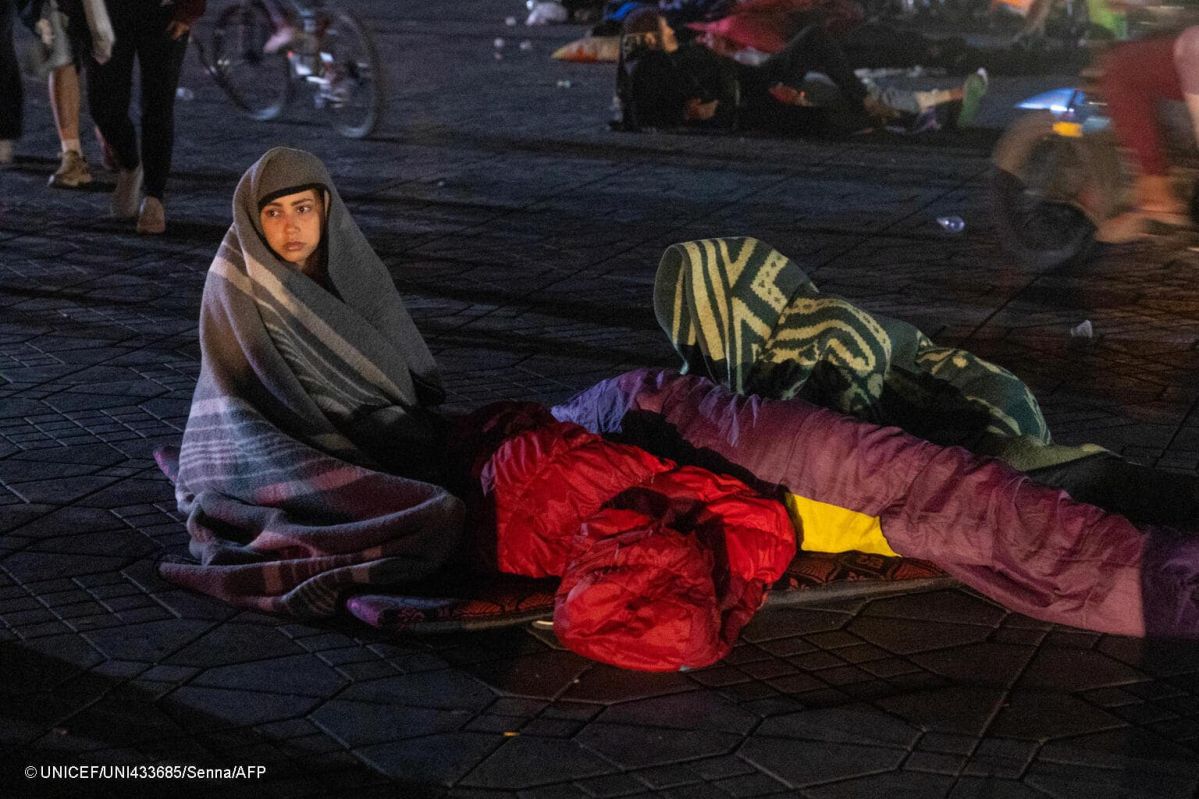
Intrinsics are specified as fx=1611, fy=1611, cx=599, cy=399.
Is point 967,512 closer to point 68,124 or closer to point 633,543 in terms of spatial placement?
point 633,543

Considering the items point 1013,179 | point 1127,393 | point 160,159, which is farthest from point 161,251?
point 1127,393

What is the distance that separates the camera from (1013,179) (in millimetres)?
6914

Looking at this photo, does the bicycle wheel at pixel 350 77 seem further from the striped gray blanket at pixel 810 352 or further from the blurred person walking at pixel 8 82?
the striped gray blanket at pixel 810 352

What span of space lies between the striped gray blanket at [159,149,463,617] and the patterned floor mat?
0.09m

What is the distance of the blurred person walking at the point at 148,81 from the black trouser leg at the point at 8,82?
509 mm

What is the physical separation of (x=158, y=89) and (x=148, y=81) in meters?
0.06

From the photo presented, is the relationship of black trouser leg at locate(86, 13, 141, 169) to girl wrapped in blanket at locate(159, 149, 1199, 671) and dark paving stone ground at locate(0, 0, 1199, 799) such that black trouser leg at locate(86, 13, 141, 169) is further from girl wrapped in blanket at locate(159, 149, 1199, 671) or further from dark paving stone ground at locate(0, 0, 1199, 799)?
girl wrapped in blanket at locate(159, 149, 1199, 671)

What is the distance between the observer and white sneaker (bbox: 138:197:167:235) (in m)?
7.62

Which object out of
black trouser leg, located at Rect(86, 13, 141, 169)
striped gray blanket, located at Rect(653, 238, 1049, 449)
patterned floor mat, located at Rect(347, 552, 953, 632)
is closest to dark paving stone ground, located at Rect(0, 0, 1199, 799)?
patterned floor mat, located at Rect(347, 552, 953, 632)

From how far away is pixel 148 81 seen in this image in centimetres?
736

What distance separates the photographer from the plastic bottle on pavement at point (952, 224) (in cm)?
761

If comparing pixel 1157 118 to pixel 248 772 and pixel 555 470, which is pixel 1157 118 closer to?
pixel 555 470

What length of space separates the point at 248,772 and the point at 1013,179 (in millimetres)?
4827

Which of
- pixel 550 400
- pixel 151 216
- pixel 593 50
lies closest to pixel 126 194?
pixel 151 216
